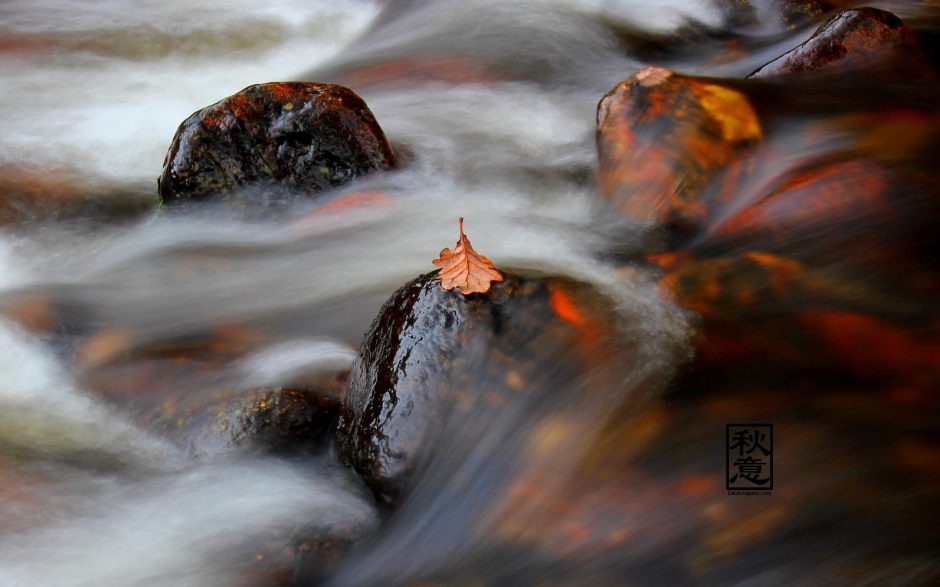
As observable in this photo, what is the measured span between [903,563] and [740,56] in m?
4.54

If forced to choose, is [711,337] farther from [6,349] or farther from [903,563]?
[6,349]

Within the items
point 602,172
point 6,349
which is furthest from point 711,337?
point 6,349

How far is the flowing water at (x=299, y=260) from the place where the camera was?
2.73 metres

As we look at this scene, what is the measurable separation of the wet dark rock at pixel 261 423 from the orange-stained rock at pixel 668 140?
1.78 m

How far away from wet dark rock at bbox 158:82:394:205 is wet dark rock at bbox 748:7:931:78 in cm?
248

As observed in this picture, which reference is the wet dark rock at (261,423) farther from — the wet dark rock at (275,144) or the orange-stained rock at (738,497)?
the wet dark rock at (275,144)

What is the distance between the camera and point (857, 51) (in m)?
4.88

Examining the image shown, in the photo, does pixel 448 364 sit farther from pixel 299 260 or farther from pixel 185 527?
pixel 299 260

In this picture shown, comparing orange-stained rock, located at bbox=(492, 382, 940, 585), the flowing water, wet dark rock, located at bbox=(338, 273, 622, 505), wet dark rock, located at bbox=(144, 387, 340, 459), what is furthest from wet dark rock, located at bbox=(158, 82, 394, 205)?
orange-stained rock, located at bbox=(492, 382, 940, 585)

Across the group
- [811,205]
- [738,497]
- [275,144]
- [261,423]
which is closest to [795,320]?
[811,205]

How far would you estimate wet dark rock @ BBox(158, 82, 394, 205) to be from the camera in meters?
4.29

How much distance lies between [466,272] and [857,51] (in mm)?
3414

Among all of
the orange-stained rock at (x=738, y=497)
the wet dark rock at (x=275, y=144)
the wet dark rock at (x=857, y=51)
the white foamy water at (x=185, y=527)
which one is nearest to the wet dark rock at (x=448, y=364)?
the white foamy water at (x=185, y=527)

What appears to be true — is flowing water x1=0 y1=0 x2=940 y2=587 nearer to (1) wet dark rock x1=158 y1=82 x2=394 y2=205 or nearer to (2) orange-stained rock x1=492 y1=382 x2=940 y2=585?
(2) orange-stained rock x1=492 y1=382 x2=940 y2=585
